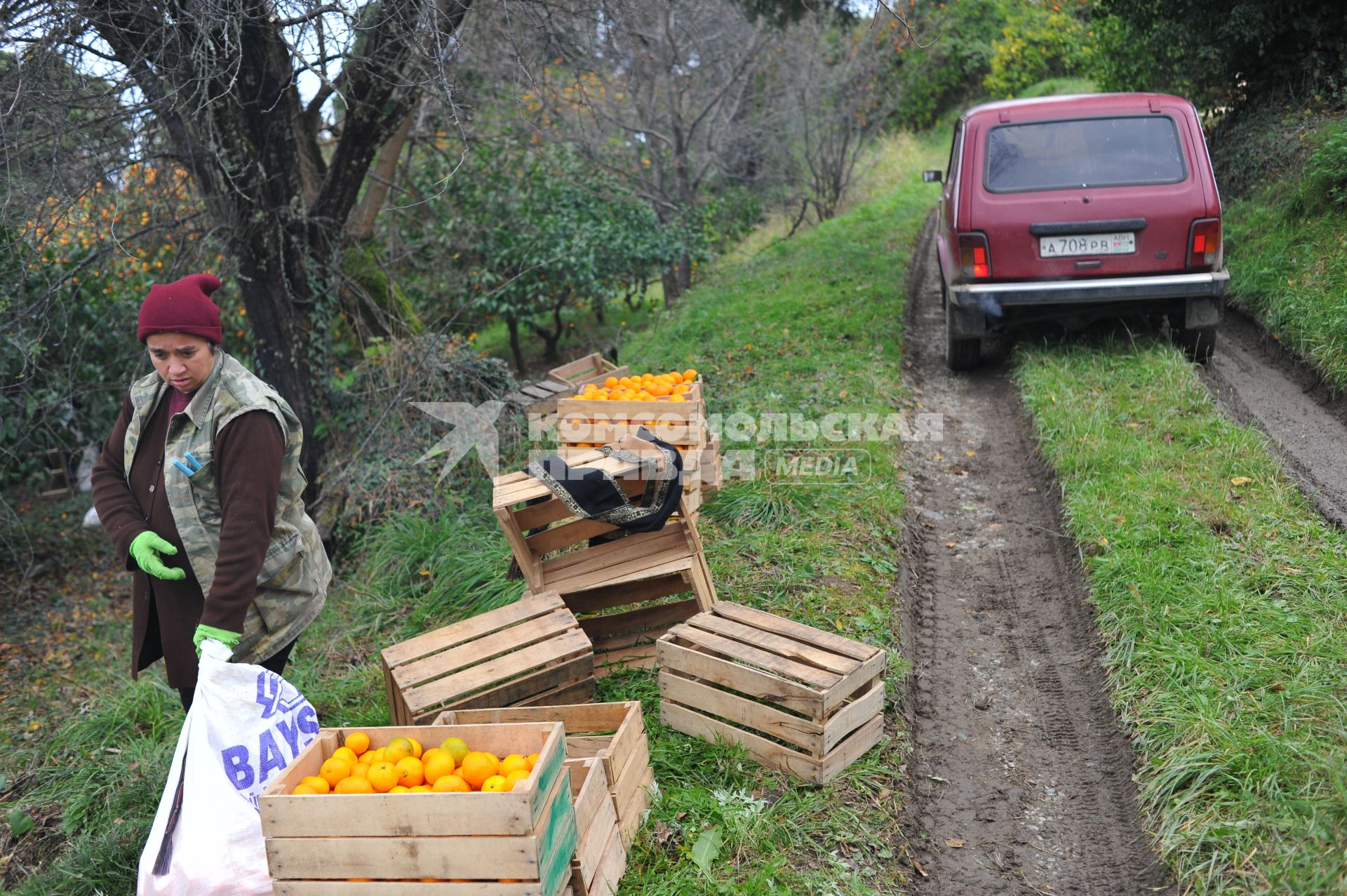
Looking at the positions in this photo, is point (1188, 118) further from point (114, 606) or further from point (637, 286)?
point (114, 606)

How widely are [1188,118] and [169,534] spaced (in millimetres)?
7619

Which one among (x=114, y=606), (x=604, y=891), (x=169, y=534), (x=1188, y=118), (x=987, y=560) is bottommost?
(x=114, y=606)

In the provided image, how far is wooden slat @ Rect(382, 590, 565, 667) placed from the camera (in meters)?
4.18

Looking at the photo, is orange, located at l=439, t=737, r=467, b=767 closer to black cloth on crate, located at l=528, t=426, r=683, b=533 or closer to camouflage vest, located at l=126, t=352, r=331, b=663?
camouflage vest, located at l=126, t=352, r=331, b=663

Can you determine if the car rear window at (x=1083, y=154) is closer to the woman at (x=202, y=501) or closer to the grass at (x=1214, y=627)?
the grass at (x=1214, y=627)

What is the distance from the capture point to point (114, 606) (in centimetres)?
999

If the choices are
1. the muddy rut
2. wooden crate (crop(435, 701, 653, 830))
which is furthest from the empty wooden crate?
the muddy rut

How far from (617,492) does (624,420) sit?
946mm

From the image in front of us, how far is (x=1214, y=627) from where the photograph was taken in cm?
419

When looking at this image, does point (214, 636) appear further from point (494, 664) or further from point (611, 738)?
point (611, 738)

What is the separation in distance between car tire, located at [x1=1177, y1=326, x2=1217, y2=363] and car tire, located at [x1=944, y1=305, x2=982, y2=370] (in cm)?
158

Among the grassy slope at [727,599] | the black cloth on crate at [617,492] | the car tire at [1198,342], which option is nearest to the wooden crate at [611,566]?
the black cloth on crate at [617,492]

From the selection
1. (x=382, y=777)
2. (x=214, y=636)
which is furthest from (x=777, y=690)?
(x=214, y=636)

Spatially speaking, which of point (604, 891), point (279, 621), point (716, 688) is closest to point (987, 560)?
point (716, 688)
